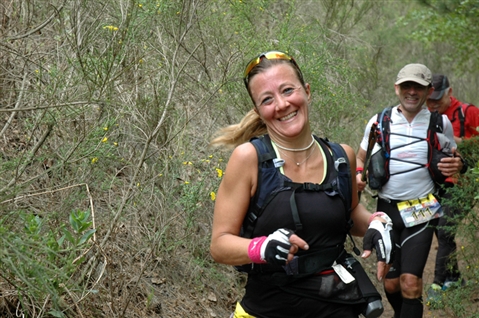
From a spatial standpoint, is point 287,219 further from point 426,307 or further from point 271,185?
point 426,307

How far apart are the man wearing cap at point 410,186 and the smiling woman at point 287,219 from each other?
2.25m

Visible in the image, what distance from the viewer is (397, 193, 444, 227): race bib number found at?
5.73 m

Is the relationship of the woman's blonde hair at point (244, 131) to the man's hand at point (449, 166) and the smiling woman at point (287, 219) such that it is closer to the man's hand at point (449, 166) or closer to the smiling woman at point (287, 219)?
the smiling woman at point (287, 219)

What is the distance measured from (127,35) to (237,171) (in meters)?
2.07

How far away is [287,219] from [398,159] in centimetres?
280

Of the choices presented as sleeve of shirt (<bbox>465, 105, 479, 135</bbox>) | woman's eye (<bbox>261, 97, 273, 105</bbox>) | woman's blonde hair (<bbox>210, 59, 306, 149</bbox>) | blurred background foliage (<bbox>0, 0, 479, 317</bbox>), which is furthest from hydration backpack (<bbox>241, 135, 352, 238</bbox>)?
sleeve of shirt (<bbox>465, 105, 479, 135</bbox>)

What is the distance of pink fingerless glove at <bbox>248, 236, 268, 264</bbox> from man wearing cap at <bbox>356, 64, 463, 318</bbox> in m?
2.71

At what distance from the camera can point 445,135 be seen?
19.5 feet

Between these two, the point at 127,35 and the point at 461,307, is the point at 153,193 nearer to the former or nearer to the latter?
the point at 127,35

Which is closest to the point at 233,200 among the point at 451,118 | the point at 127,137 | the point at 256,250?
the point at 256,250

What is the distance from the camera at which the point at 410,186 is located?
5.80m

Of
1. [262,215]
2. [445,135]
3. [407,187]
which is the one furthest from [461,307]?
[262,215]

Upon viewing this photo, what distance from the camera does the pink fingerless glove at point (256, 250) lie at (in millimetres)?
3090

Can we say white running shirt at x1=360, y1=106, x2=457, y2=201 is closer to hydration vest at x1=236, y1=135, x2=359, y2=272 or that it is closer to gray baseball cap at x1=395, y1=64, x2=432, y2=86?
gray baseball cap at x1=395, y1=64, x2=432, y2=86
